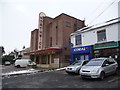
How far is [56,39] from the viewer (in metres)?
23.8

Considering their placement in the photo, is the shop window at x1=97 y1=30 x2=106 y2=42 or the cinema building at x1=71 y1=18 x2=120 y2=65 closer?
the cinema building at x1=71 y1=18 x2=120 y2=65

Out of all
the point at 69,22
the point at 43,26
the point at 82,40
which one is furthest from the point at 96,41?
the point at 43,26

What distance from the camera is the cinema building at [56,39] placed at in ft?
71.0

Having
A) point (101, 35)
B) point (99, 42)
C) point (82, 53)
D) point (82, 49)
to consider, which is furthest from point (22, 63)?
point (101, 35)

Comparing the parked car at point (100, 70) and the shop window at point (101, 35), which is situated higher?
the shop window at point (101, 35)

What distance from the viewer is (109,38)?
1522 cm

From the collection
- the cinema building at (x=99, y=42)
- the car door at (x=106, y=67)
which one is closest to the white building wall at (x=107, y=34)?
the cinema building at (x=99, y=42)

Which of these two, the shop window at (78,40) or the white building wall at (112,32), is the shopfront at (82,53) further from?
the white building wall at (112,32)

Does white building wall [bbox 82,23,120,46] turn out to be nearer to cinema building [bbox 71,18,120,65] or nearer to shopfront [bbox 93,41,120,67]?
cinema building [bbox 71,18,120,65]

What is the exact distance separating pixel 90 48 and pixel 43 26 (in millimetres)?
14602

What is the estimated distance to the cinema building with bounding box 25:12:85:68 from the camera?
21.6m

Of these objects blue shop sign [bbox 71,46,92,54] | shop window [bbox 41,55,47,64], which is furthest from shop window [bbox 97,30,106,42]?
shop window [bbox 41,55,47,64]

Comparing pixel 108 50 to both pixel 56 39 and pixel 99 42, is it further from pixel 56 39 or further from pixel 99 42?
pixel 56 39

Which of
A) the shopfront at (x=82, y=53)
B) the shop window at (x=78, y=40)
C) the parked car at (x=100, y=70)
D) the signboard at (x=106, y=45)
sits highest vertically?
the shop window at (x=78, y=40)
